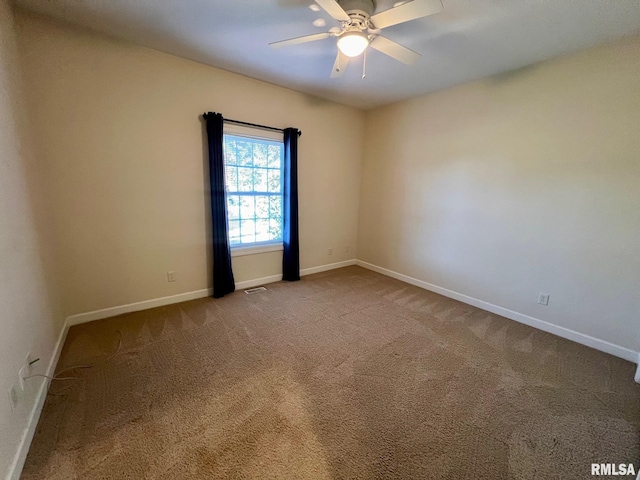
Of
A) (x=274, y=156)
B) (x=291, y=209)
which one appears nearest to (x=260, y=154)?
(x=274, y=156)

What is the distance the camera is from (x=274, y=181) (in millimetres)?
3598

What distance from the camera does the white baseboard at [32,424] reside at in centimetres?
120

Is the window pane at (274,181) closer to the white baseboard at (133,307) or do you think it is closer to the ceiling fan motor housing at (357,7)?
the white baseboard at (133,307)

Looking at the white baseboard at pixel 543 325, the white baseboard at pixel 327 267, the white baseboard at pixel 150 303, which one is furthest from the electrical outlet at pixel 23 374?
the white baseboard at pixel 543 325

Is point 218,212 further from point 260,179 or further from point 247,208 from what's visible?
point 260,179

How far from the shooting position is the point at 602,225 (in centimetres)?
232

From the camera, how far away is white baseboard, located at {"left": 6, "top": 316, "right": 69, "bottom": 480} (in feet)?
3.95

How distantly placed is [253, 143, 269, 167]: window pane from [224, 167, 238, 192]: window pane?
0.96 feet

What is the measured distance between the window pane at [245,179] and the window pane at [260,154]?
138 millimetres

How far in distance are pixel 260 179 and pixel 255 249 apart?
0.94 meters

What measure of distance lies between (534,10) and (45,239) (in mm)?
4060

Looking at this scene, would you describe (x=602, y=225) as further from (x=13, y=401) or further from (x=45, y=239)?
(x=45, y=239)

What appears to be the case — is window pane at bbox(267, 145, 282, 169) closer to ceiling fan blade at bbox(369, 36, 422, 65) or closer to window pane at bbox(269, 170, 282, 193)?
window pane at bbox(269, 170, 282, 193)

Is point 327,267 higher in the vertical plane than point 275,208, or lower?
lower
